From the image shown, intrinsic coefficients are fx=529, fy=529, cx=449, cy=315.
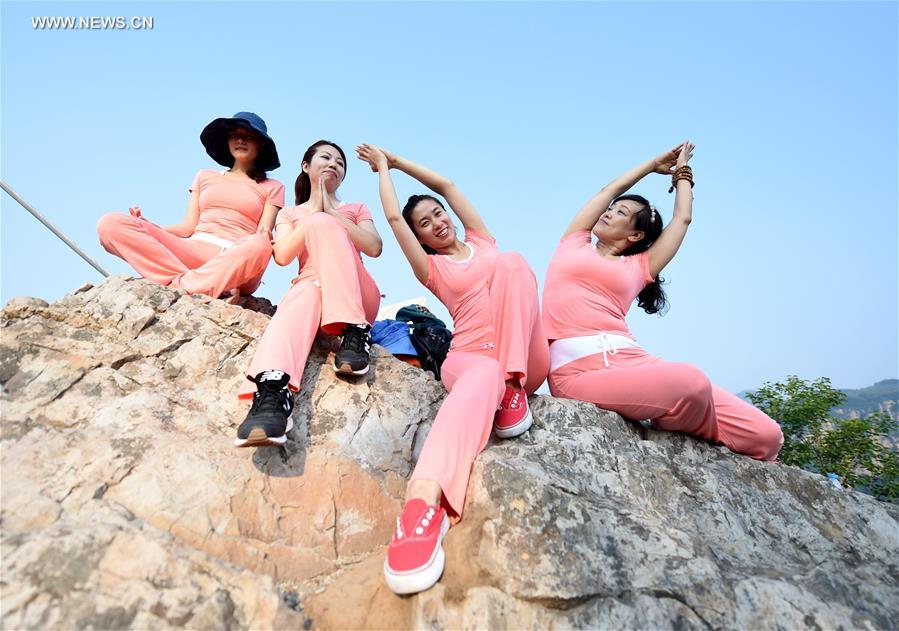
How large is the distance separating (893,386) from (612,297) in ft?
282

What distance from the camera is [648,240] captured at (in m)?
4.23

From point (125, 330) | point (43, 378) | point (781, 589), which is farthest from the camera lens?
point (125, 330)

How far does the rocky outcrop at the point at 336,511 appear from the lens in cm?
192

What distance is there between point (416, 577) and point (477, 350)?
60.9 inches

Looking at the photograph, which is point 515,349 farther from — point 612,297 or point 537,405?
point 612,297

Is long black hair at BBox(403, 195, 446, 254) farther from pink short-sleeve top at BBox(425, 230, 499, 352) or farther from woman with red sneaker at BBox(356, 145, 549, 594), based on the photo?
pink short-sleeve top at BBox(425, 230, 499, 352)

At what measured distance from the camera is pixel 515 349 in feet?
9.67

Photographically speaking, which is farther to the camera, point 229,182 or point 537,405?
point 229,182

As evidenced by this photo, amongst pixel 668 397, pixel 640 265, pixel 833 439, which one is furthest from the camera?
pixel 833 439

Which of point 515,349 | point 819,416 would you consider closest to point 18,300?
point 515,349

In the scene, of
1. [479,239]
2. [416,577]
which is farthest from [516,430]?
[479,239]

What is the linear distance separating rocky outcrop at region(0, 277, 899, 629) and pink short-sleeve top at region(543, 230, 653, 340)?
696 millimetres

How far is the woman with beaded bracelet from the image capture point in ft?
10.8

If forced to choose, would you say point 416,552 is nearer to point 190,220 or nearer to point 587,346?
point 587,346
